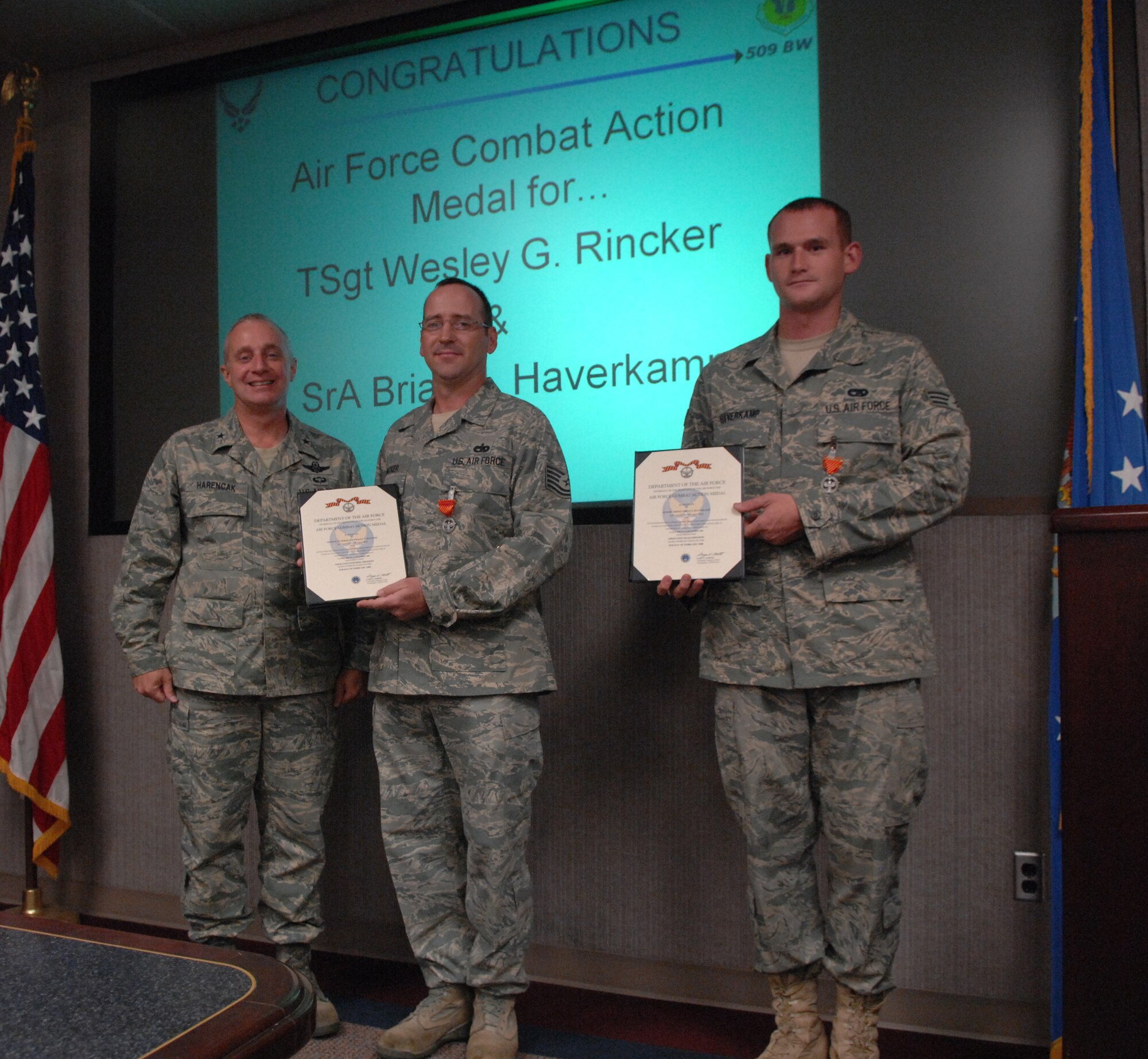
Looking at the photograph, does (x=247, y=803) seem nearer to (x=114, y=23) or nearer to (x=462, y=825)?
(x=462, y=825)

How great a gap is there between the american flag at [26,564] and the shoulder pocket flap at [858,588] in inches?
91.8

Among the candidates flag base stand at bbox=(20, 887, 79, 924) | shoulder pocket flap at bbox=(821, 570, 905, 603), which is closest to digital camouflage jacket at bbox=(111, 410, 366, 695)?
shoulder pocket flap at bbox=(821, 570, 905, 603)

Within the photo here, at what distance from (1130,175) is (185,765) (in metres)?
2.43

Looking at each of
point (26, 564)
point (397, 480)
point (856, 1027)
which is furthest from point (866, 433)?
point (26, 564)

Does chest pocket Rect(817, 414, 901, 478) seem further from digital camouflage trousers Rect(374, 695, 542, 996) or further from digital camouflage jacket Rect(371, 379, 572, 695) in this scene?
digital camouflage trousers Rect(374, 695, 542, 996)

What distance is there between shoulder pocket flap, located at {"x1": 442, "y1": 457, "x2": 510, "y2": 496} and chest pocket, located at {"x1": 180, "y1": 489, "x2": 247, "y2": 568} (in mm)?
503

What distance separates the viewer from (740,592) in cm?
182

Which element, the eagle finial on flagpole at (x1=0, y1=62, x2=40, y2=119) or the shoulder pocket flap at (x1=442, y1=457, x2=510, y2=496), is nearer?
the shoulder pocket flap at (x1=442, y1=457, x2=510, y2=496)

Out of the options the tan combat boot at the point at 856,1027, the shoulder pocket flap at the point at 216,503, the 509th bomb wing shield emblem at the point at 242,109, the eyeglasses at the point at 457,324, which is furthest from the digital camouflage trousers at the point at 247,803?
the 509th bomb wing shield emblem at the point at 242,109

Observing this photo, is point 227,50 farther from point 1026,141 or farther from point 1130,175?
point 1130,175

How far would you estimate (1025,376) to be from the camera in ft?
7.13

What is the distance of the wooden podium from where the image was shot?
0.86 metres

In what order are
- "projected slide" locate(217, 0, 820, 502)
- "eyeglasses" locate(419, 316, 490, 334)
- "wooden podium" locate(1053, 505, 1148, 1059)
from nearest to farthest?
"wooden podium" locate(1053, 505, 1148, 1059)
"eyeglasses" locate(419, 316, 490, 334)
"projected slide" locate(217, 0, 820, 502)

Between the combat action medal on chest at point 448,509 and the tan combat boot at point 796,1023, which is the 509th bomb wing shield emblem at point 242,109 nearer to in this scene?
the combat action medal on chest at point 448,509
